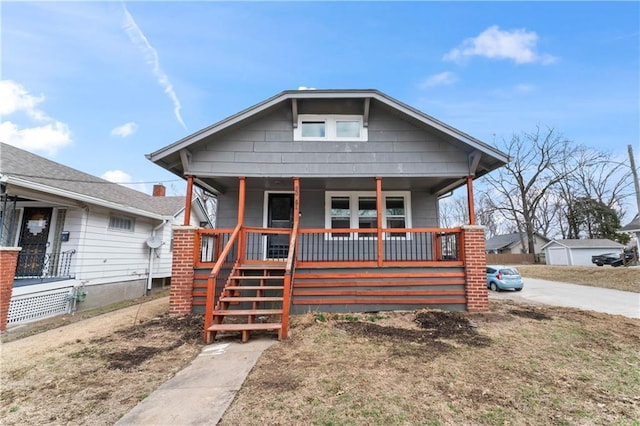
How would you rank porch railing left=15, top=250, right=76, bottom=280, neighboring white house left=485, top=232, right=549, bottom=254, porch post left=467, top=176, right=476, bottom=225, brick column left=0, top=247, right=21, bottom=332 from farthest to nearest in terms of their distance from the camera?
1. neighboring white house left=485, top=232, right=549, bottom=254
2. porch railing left=15, top=250, right=76, bottom=280
3. porch post left=467, top=176, right=476, bottom=225
4. brick column left=0, top=247, right=21, bottom=332

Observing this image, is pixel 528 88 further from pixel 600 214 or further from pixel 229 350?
pixel 600 214

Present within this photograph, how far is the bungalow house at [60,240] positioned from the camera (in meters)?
6.76

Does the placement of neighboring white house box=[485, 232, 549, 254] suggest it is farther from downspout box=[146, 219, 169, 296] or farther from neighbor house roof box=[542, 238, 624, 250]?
downspout box=[146, 219, 169, 296]

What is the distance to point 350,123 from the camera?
298 inches

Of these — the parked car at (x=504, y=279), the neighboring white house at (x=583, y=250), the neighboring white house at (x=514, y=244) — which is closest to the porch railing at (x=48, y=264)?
the parked car at (x=504, y=279)

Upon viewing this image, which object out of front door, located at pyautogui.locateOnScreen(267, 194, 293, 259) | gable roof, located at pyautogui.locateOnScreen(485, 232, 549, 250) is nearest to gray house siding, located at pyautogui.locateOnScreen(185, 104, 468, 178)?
front door, located at pyautogui.locateOnScreen(267, 194, 293, 259)

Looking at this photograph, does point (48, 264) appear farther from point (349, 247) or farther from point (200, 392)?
point (349, 247)

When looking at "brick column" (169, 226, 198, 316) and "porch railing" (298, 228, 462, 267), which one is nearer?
"brick column" (169, 226, 198, 316)

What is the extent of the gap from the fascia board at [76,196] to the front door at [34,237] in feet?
4.54

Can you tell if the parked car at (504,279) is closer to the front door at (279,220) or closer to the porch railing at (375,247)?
the porch railing at (375,247)

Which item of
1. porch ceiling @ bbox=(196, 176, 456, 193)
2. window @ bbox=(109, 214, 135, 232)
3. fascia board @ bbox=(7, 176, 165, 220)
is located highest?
porch ceiling @ bbox=(196, 176, 456, 193)

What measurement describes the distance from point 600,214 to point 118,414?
46677mm

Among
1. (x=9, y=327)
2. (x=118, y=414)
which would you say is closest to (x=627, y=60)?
(x=118, y=414)

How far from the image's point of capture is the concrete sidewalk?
2.54 metres
